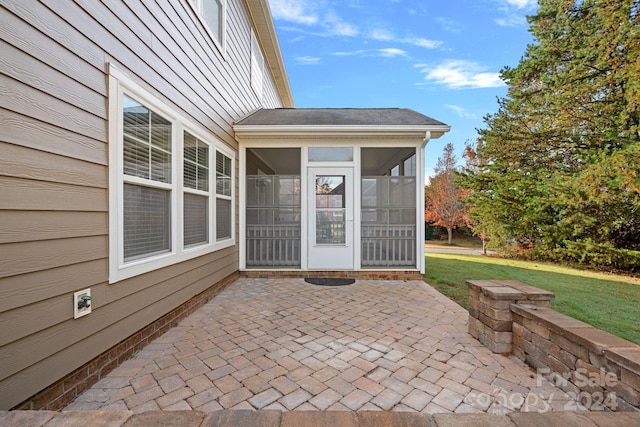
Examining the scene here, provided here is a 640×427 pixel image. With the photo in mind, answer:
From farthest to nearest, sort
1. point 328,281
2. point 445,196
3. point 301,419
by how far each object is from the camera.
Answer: point 445,196 < point 328,281 < point 301,419

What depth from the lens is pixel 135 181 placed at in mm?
2318

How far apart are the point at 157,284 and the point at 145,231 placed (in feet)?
1.74

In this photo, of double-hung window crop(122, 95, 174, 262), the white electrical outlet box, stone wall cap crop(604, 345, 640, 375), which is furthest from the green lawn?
the white electrical outlet box

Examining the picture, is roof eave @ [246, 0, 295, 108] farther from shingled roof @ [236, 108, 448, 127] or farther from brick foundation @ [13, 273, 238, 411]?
brick foundation @ [13, 273, 238, 411]

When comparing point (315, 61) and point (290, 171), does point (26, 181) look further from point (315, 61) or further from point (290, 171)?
point (315, 61)

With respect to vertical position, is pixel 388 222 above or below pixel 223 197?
below

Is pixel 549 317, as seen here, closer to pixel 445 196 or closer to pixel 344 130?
pixel 344 130

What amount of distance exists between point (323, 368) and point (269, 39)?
297 inches

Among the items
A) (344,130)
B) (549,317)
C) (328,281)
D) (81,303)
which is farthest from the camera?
(328,281)

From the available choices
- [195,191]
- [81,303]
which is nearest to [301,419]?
[81,303]

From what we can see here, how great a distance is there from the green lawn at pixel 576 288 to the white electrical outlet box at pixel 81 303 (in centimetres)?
397

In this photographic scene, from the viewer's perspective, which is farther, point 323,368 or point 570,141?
point 570,141

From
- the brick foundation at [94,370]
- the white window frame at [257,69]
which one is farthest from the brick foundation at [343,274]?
the white window frame at [257,69]

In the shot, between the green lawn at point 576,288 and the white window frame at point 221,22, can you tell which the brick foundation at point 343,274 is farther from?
the white window frame at point 221,22
